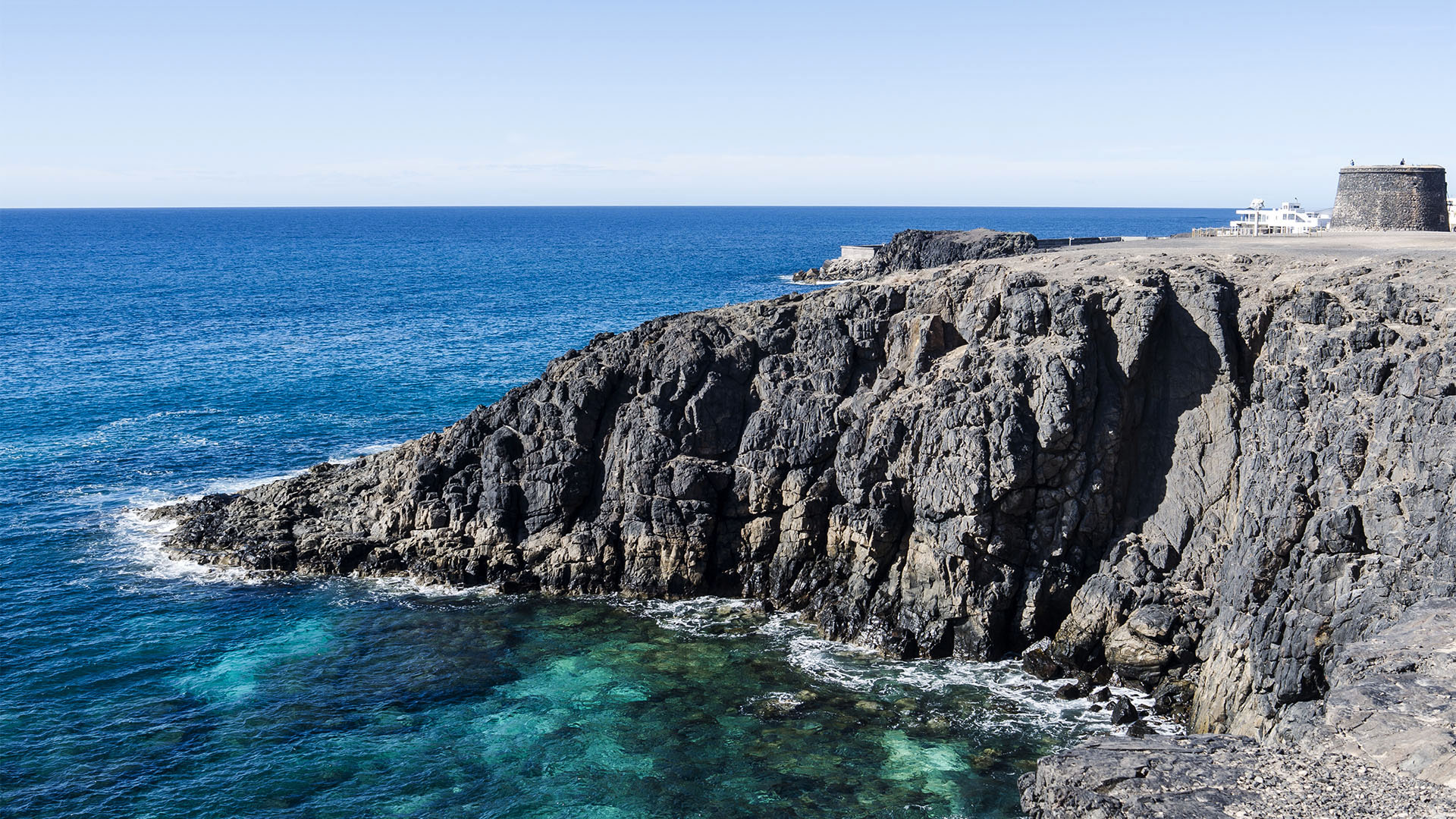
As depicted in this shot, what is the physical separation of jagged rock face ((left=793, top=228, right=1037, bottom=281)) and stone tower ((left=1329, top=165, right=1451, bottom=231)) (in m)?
21.2

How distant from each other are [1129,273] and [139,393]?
75.3m

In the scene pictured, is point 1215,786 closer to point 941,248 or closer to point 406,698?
point 406,698

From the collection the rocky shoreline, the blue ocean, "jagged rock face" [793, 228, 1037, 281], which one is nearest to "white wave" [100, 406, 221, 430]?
the blue ocean

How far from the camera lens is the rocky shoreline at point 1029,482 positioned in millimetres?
37594

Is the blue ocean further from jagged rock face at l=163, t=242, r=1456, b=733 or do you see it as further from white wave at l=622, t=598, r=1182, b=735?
jagged rock face at l=163, t=242, r=1456, b=733

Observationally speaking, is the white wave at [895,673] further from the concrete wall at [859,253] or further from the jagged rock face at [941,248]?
the concrete wall at [859,253]

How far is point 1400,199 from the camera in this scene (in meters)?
72.5

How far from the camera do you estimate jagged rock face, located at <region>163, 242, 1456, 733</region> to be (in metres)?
39.3

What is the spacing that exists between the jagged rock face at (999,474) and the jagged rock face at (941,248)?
21.4m

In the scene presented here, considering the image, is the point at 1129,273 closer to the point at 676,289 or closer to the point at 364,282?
the point at 676,289

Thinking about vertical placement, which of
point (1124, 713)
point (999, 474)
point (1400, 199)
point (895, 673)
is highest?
point (1400, 199)

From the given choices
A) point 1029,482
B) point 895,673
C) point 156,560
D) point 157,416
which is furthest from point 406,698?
point 157,416

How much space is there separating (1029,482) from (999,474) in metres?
1.39

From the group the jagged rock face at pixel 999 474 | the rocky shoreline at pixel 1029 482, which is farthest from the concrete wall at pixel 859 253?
the jagged rock face at pixel 999 474
